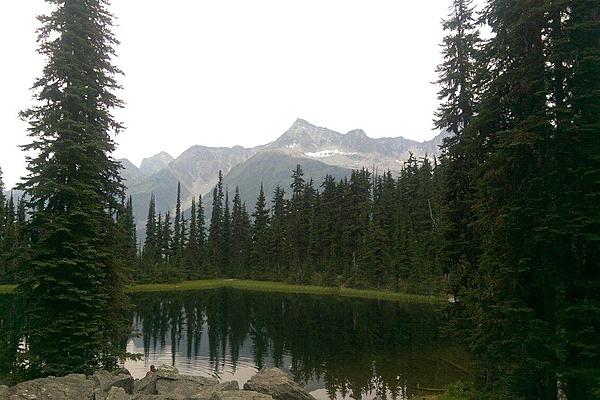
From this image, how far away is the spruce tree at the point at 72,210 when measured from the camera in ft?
63.1

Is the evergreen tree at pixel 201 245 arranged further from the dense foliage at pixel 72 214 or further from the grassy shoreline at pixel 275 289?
the dense foliage at pixel 72 214

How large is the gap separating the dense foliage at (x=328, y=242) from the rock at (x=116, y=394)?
51.8 metres

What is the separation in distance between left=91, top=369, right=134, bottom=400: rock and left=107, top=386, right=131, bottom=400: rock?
0.78 feet

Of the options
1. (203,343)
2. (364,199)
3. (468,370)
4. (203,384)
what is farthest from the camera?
(364,199)

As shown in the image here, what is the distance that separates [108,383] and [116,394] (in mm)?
1422

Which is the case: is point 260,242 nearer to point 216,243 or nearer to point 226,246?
point 226,246

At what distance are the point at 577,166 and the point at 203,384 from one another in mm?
15093

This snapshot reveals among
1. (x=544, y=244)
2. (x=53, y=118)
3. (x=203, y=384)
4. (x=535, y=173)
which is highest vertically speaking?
(x=53, y=118)

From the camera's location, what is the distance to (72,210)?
19.8 metres

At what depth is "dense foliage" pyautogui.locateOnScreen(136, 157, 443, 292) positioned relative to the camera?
73625 millimetres

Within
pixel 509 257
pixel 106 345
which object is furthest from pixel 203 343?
pixel 509 257

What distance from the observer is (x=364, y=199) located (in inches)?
3607

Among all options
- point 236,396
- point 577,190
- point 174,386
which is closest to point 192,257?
point 174,386

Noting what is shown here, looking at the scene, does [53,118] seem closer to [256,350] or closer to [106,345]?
[106,345]
